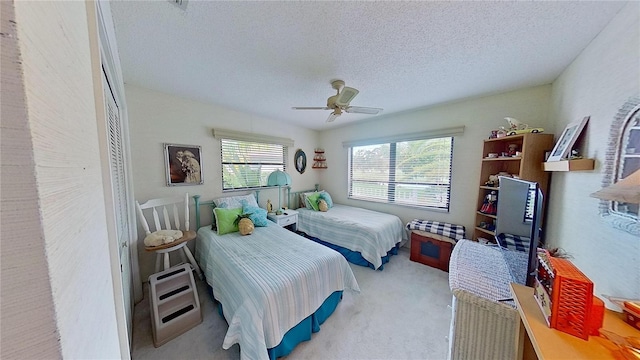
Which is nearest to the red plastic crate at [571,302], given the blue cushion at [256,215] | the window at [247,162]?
the blue cushion at [256,215]

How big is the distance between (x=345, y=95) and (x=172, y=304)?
8.25 ft

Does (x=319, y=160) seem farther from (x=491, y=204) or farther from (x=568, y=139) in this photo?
(x=568, y=139)

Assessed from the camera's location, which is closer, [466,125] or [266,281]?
[266,281]

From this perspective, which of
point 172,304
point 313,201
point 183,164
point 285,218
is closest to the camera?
point 172,304

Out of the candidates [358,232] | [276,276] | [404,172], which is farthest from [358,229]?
[276,276]

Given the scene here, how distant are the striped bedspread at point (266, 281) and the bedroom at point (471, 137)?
2.72 ft

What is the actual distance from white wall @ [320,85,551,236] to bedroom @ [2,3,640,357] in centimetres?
1

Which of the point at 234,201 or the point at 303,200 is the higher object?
the point at 234,201

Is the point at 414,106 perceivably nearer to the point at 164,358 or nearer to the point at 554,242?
the point at 554,242

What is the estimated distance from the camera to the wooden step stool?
5.15ft

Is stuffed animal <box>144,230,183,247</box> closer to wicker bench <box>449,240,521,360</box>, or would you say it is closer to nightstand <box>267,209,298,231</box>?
nightstand <box>267,209,298,231</box>

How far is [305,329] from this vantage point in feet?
5.17

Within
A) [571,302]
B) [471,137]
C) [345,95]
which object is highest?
[345,95]

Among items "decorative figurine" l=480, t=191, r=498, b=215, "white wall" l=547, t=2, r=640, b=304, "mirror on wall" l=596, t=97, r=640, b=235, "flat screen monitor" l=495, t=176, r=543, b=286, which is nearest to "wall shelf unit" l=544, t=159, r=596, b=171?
"white wall" l=547, t=2, r=640, b=304
